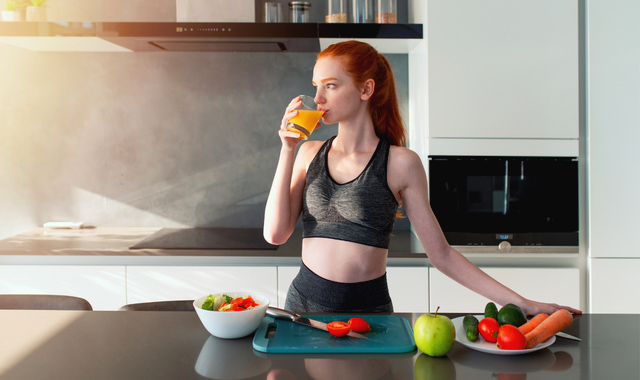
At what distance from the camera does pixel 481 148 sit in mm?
2449

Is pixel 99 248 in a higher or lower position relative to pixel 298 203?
lower

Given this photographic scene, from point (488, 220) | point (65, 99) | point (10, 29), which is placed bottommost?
point (488, 220)

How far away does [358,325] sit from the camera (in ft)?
3.84

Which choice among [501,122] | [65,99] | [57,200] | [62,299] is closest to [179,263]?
[62,299]

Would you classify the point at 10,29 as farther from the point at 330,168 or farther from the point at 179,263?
the point at 330,168

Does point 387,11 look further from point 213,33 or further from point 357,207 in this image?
point 357,207

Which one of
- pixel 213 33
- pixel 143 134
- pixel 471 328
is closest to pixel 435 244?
pixel 471 328

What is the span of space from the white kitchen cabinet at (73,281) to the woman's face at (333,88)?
1403mm

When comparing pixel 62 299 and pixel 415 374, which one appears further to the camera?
pixel 62 299

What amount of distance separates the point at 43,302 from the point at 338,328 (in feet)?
3.16

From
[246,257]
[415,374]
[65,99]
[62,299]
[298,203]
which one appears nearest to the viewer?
[415,374]

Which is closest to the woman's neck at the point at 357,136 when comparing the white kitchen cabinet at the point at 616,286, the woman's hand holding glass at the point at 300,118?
Answer: the woman's hand holding glass at the point at 300,118

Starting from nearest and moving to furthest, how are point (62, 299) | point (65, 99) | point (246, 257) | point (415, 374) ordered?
point (415, 374) < point (62, 299) < point (246, 257) < point (65, 99)

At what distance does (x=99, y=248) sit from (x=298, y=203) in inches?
47.9
